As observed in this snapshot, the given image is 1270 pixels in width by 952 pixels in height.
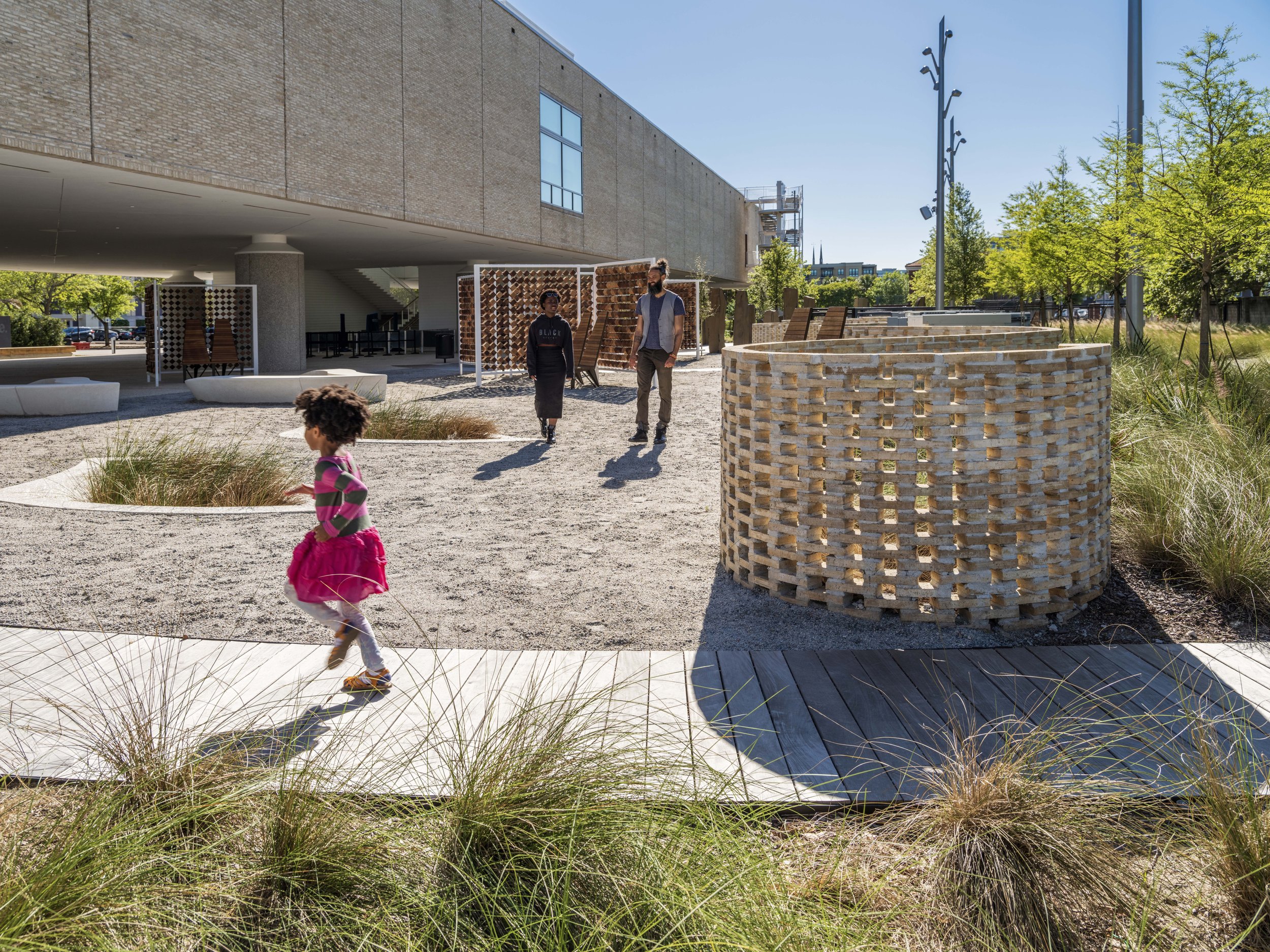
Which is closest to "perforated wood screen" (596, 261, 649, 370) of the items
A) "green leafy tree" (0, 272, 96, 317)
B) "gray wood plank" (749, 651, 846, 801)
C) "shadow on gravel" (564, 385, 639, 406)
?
"shadow on gravel" (564, 385, 639, 406)

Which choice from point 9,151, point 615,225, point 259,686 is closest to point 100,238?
point 9,151

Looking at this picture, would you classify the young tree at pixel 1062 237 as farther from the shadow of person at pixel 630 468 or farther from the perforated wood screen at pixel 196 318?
the perforated wood screen at pixel 196 318

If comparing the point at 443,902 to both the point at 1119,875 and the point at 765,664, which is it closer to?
the point at 1119,875

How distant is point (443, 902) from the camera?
218 centimetres

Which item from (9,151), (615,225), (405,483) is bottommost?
(405,483)

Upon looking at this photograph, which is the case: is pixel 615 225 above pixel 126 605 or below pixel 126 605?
above

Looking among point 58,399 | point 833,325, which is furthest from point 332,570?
point 833,325

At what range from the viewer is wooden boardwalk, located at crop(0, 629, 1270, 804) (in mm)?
3064

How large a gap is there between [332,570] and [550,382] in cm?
702

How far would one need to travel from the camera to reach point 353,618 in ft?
12.9

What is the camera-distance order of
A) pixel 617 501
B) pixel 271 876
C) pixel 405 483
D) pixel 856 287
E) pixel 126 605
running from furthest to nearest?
pixel 856 287 < pixel 405 483 < pixel 617 501 < pixel 126 605 < pixel 271 876

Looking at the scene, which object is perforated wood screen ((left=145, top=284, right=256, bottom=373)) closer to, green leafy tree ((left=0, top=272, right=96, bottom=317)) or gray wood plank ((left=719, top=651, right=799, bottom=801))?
gray wood plank ((left=719, top=651, right=799, bottom=801))

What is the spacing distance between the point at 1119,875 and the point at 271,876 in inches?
82.6

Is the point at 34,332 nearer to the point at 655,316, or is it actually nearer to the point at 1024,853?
the point at 655,316
